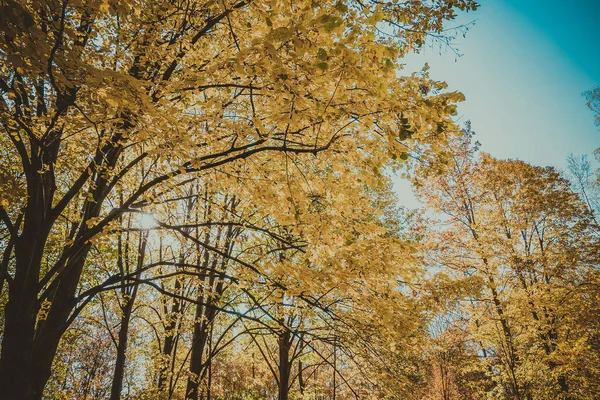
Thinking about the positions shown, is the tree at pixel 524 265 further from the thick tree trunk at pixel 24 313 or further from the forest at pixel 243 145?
the thick tree trunk at pixel 24 313

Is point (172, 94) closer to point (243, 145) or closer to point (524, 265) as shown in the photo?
point (243, 145)

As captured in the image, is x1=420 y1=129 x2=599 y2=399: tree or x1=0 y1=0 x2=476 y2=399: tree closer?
x1=0 y1=0 x2=476 y2=399: tree

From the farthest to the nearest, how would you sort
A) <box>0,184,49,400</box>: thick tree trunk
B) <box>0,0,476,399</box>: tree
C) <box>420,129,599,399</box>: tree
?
<box>420,129,599,399</box>: tree
<box>0,184,49,400</box>: thick tree trunk
<box>0,0,476,399</box>: tree

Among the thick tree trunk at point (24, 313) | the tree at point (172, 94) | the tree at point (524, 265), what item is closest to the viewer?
the tree at point (172, 94)

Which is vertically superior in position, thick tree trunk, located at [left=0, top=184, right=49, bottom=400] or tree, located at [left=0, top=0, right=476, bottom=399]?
tree, located at [left=0, top=0, right=476, bottom=399]

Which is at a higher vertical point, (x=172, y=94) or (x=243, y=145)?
(x=172, y=94)

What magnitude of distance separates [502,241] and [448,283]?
9.12m

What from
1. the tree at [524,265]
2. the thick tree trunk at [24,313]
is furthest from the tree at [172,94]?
the tree at [524,265]

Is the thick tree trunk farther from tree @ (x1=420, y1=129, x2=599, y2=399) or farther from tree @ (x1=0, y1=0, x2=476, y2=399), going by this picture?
tree @ (x1=420, y1=129, x2=599, y2=399)

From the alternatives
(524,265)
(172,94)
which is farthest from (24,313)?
(524,265)

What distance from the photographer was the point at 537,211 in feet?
40.2

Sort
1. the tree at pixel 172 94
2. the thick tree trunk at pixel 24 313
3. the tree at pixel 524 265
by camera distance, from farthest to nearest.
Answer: the tree at pixel 524 265 < the thick tree trunk at pixel 24 313 < the tree at pixel 172 94

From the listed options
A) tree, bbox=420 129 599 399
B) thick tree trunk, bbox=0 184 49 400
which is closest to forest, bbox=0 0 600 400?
thick tree trunk, bbox=0 184 49 400

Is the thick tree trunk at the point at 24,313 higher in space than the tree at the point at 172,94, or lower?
lower
